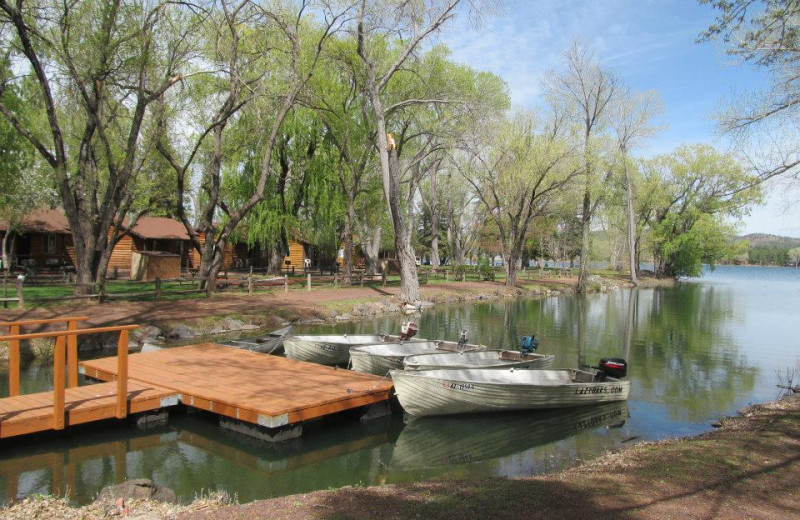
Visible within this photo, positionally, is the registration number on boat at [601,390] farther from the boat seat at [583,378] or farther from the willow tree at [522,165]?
the willow tree at [522,165]

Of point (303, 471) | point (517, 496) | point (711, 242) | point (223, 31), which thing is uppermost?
point (223, 31)

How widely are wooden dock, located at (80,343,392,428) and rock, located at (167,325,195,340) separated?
4.50m

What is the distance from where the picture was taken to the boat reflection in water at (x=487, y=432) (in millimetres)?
9680

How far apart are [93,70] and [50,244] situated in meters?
21.7

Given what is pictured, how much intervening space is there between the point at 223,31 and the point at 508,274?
27.1 metres

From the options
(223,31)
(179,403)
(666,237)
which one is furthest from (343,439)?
(666,237)

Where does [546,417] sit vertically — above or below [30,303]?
below

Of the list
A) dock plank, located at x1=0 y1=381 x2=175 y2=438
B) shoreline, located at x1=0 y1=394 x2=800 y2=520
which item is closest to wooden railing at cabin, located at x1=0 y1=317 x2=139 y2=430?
dock plank, located at x1=0 y1=381 x2=175 y2=438

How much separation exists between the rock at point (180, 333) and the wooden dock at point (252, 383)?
450 cm

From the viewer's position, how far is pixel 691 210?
54062mm

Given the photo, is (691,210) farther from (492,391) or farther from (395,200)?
(492,391)

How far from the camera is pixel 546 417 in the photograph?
12031 millimetres

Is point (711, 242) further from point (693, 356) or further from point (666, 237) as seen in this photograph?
point (693, 356)

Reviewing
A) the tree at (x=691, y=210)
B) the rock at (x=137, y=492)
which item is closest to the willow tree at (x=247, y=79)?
the rock at (x=137, y=492)
